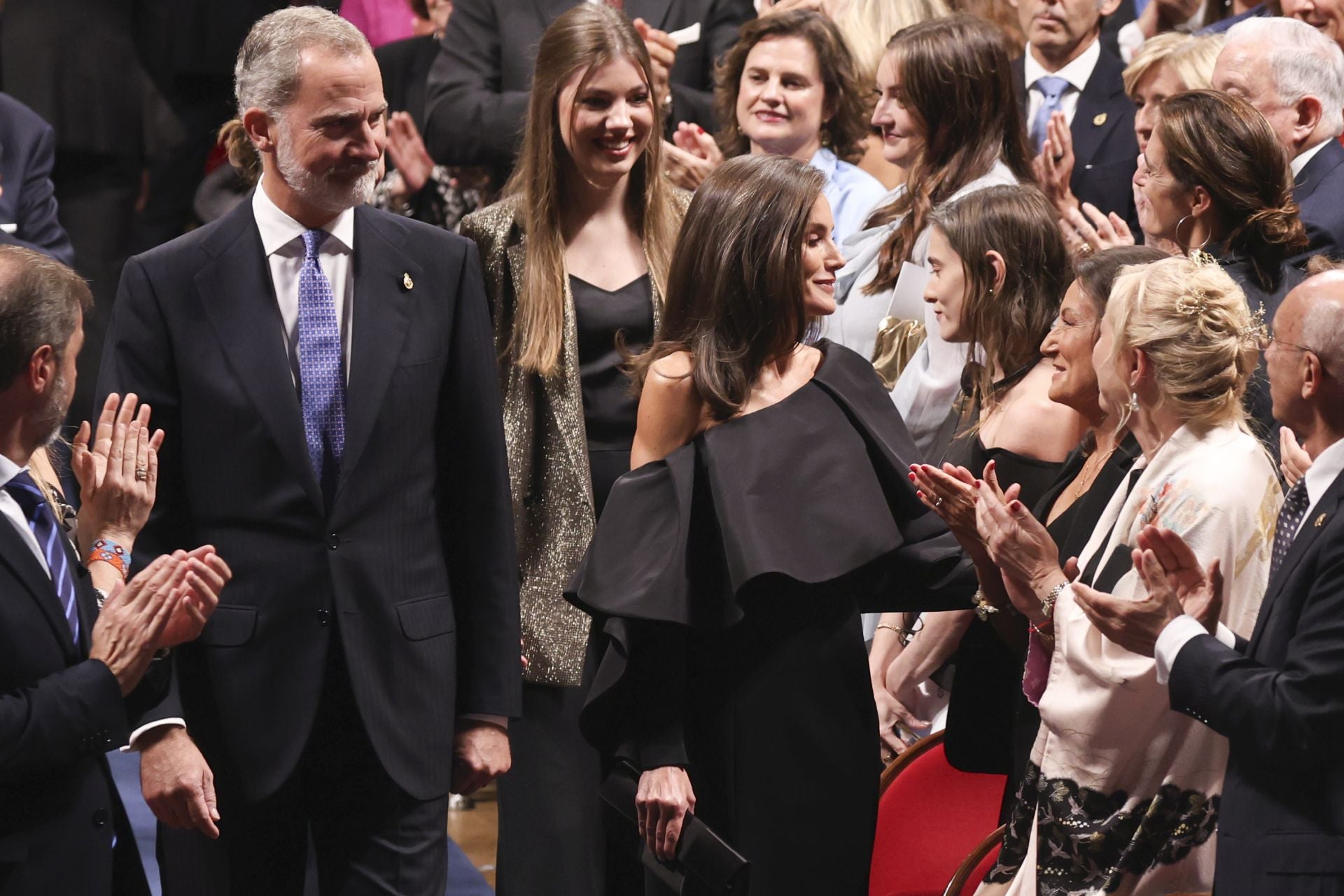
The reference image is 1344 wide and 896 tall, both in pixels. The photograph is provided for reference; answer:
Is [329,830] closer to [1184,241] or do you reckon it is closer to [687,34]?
[1184,241]

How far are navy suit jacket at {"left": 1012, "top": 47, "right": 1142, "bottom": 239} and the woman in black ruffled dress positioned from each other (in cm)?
221

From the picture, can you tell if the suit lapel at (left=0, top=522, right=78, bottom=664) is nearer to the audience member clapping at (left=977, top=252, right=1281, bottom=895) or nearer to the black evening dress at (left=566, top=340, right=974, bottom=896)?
the black evening dress at (left=566, top=340, right=974, bottom=896)

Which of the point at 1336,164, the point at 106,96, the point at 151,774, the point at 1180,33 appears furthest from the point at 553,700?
the point at 106,96

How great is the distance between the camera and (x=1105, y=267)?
3.75 meters

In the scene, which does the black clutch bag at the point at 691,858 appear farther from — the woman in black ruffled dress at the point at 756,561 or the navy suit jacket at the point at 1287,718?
the navy suit jacket at the point at 1287,718

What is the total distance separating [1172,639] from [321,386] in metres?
1.55

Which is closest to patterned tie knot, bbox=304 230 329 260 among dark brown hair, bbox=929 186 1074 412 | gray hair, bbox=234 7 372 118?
gray hair, bbox=234 7 372 118

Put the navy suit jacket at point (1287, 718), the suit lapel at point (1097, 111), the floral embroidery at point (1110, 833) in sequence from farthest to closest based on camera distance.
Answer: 1. the suit lapel at point (1097, 111)
2. the floral embroidery at point (1110, 833)
3. the navy suit jacket at point (1287, 718)

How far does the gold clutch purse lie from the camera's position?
505cm

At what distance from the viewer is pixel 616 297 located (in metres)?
4.43

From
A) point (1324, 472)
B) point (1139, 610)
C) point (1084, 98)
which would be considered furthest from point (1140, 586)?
point (1084, 98)

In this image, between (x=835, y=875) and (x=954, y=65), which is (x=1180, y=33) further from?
(x=835, y=875)

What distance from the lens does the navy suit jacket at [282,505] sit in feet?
10.8

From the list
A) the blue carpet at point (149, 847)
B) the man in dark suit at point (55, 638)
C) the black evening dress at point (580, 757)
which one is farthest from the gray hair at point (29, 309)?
the blue carpet at point (149, 847)
